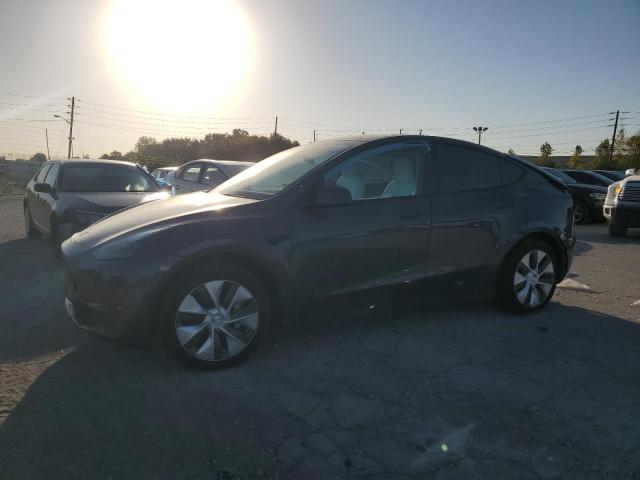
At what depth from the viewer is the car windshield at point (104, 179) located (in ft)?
24.6

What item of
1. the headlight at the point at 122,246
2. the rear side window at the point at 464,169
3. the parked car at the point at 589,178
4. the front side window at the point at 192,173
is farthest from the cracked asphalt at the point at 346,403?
the parked car at the point at 589,178

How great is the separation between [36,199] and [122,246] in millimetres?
5972

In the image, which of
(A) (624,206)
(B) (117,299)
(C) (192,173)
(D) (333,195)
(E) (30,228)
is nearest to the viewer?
(B) (117,299)

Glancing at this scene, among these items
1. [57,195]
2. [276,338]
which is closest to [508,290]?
[276,338]

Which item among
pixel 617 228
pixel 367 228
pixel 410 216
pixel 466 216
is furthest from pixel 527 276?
pixel 617 228

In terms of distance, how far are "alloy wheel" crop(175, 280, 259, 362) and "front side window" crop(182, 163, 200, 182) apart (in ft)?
26.0

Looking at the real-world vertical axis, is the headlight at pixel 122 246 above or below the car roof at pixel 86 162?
below

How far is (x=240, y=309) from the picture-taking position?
333cm

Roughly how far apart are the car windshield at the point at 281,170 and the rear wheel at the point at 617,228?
8470mm

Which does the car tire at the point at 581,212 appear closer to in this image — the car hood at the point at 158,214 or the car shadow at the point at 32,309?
the car hood at the point at 158,214

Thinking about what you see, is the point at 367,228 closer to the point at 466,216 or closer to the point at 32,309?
the point at 466,216

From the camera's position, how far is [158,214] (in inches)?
142

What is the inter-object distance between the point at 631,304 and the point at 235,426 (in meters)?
4.33

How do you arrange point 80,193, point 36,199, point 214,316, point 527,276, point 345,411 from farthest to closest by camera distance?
point 36,199 → point 80,193 → point 527,276 → point 214,316 → point 345,411
